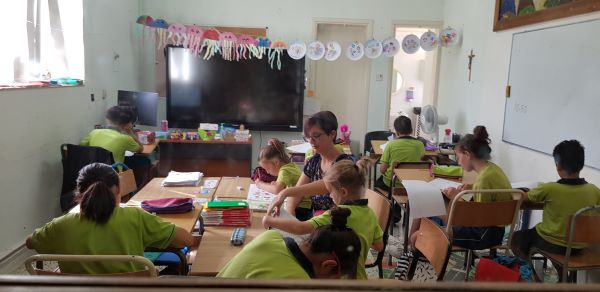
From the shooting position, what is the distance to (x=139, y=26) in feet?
19.1

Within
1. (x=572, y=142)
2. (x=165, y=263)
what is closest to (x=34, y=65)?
(x=165, y=263)

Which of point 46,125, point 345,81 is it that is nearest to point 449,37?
point 345,81

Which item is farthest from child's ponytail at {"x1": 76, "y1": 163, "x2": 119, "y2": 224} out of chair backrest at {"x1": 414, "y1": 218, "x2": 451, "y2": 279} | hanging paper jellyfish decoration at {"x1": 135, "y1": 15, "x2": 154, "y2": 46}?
hanging paper jellyfish decoration at {"x1": 135, "y1": 15, "x2": 154, "y2": 46}

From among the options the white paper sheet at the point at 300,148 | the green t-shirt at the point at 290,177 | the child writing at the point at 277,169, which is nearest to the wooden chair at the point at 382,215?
the green t-shirt at the point at 290,177

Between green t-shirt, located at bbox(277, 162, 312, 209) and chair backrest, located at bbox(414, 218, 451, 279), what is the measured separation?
674 mm

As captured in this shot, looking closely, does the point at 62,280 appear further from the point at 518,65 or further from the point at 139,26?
the point at 139,26

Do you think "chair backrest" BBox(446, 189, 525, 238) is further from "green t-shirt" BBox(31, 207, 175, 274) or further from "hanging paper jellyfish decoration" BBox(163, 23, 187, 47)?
"hanging paper jellyfish decoration" BBox(163, 23, 187, 47)

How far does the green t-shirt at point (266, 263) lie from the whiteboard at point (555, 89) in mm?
2536

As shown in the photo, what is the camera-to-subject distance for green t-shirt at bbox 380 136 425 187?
156 inches

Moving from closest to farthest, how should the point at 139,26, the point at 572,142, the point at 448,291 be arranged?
the point at 448,291 < the point at 572,142 < the point at 139,26

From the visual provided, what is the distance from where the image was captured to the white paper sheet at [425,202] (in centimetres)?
278

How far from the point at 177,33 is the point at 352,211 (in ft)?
15.0

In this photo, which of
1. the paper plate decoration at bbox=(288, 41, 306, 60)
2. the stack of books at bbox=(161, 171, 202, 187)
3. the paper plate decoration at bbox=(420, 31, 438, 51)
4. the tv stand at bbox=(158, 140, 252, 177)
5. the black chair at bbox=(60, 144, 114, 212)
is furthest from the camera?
the tv stand at bbox=(158, 140, 252, 177)

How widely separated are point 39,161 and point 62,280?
373cm
